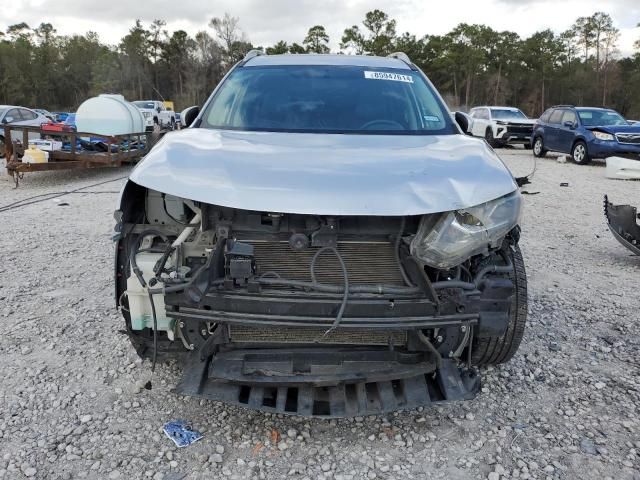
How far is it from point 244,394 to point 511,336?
1.49 metres

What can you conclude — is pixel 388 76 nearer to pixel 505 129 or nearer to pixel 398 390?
pixel 398 390

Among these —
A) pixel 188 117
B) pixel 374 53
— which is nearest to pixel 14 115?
pixel 188 117

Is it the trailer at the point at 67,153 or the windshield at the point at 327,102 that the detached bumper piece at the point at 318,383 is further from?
the trailer at the point at 67,153

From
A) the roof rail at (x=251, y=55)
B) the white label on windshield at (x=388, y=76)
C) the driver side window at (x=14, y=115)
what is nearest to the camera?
the white label on windshield at (x=388, y=76)

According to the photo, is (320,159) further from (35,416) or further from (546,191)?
(546,191)

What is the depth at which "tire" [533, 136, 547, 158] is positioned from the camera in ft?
53.2

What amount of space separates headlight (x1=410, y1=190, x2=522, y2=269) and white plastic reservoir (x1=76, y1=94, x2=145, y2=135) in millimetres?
11330

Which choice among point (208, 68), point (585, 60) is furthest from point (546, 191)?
point (208, 68)

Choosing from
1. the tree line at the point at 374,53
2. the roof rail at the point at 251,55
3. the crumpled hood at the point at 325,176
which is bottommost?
the crumpled hood at the point at 325,176

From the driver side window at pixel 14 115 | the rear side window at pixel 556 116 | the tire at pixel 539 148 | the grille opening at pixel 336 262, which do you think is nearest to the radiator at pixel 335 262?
the grille opening at pixel 336 262

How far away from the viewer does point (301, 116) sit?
3.47 metres

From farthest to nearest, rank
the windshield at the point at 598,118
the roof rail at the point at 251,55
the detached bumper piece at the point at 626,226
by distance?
the windshield at the point at 598,118 → the detached bumper piece at the point at 626,226 → the roof rail at the point at 251,55

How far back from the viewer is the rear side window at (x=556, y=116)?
15.4m

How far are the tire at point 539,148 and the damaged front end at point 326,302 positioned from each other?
1512 cm
